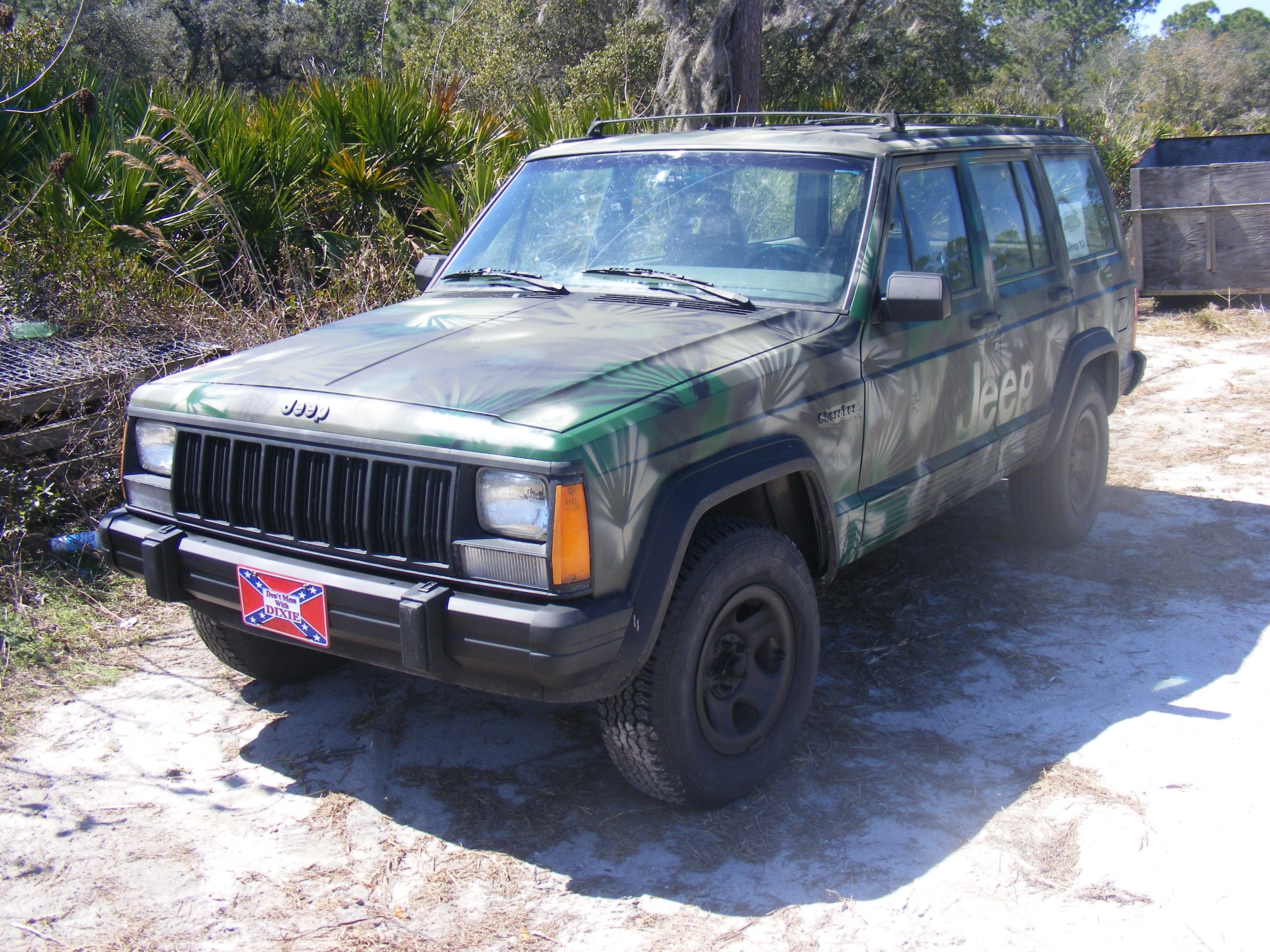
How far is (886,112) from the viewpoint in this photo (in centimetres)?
425

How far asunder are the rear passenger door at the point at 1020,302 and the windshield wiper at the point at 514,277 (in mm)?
1720

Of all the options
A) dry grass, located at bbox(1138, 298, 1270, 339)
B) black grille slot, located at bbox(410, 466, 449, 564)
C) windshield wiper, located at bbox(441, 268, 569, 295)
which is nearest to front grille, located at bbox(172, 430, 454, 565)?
black grille slot, located at bbox(410, 466, 449, 564)

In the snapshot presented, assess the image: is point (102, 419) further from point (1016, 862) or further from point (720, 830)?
point (1016, 862)

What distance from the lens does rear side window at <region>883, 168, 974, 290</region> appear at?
390cm

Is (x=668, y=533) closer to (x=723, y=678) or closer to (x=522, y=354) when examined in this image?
(x=723, y=678)

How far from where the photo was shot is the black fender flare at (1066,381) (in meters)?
4.94

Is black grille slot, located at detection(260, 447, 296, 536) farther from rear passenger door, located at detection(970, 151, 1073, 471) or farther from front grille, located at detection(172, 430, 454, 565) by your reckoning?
rear passenger door, located at detection(970, 151, 1073, 471)

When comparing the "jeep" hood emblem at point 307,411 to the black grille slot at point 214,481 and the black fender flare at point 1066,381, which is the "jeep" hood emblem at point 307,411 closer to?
the black grille slot at point 214,481

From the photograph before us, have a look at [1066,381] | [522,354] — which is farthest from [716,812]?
[1066,381]

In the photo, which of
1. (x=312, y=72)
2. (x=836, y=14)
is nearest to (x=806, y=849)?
(x=312, y=72)

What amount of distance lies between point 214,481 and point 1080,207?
4155 mm

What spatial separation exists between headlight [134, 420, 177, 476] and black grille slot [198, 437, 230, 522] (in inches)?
6.6

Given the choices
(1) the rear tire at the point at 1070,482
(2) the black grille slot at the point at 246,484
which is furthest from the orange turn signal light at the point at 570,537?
(1) the rear tire at the point at 1070,482

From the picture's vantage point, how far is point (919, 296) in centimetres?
349
